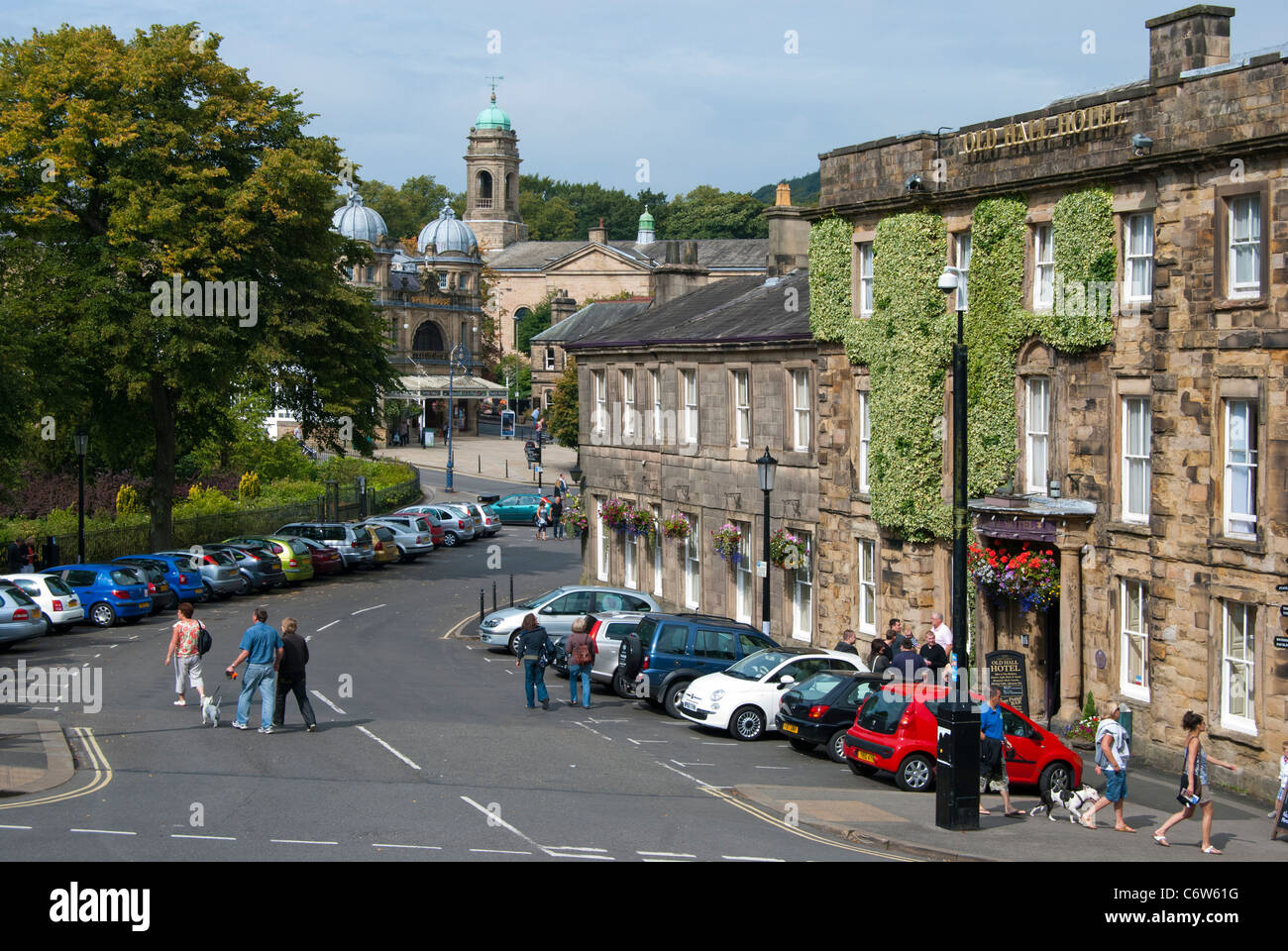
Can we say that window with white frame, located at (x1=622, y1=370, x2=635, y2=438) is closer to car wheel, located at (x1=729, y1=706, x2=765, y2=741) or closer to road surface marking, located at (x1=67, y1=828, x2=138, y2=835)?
car wheel, located at (x1=729, y1=706, x2=765, y2=741)

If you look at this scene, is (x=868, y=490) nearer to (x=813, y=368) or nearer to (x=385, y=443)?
(x=813, y=368)

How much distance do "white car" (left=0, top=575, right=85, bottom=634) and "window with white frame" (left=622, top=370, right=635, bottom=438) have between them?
14984 millimetres

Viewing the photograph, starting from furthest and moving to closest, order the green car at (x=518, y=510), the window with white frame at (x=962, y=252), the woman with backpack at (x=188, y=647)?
1. the green car at (x=518, y=510)
2. the window with white frame at (x=962, y=252)
3. the woman with backpack at (x=188, y=647)

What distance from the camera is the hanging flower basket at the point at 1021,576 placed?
23.9 meters

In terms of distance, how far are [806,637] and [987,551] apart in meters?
7.24

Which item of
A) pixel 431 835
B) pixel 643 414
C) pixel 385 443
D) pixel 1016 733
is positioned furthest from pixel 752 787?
pixel 385 443

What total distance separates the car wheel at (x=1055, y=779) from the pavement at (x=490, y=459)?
65.5 m

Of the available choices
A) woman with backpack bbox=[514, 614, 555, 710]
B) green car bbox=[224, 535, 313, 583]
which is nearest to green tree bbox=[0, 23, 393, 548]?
green car bbox=[224, 535, 313, 583]

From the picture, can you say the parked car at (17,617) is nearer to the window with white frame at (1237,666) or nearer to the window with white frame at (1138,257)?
the window with white frame at (1138,257)

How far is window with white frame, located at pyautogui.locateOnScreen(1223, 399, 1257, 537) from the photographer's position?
20.3 metres

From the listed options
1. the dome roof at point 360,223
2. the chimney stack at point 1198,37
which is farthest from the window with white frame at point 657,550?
the dome roof at point 360,223

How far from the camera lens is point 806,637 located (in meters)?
31.3

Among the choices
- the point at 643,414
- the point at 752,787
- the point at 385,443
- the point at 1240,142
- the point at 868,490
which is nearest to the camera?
the point at 752,787

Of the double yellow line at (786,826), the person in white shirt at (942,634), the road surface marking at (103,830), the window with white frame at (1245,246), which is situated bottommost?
the double yellow line at (786,826)
